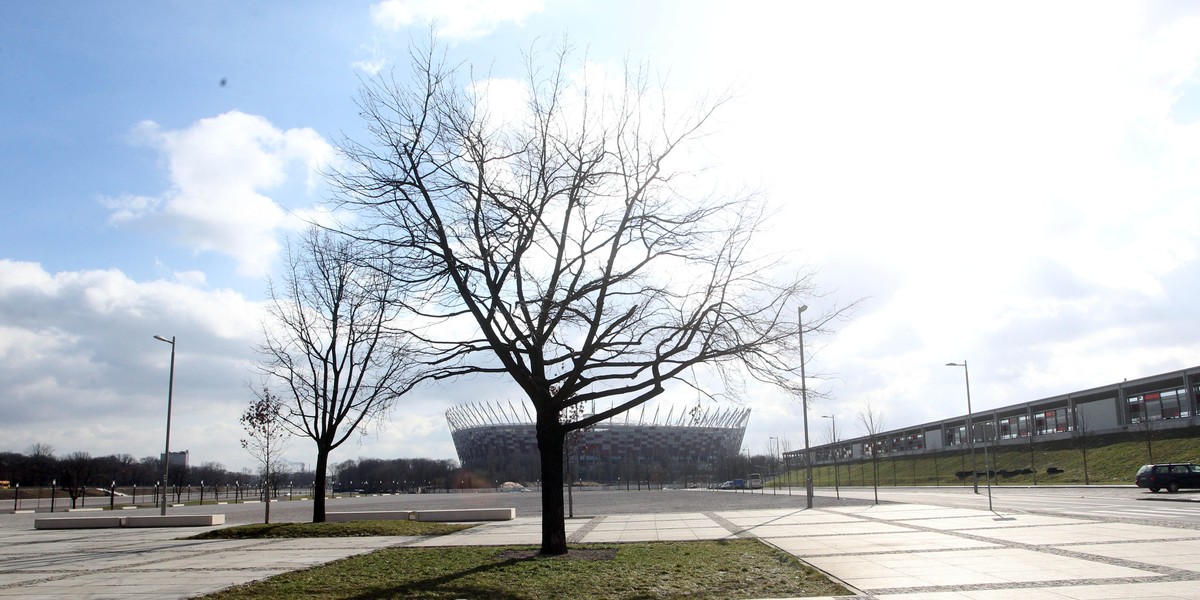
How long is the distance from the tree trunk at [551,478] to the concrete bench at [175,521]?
70.9 feet

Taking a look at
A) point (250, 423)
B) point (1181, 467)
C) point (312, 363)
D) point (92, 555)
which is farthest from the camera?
point (1181, 467)

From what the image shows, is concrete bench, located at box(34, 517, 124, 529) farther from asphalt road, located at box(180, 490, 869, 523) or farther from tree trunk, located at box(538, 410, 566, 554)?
tree trunk, located at box(538, 410, 566, 554)

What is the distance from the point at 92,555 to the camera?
20.2 metres

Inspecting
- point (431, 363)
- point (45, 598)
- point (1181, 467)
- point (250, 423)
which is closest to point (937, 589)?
point (431, 363)

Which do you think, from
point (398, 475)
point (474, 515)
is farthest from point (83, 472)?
point (474, 515)

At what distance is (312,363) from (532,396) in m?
14.1

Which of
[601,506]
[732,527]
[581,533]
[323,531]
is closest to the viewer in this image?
[581,533]

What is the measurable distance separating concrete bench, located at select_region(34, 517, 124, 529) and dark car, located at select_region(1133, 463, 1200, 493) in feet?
157

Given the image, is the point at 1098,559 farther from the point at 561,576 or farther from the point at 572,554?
the point at 572,554

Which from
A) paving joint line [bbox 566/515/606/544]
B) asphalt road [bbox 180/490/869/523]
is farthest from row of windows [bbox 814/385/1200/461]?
paving joint line [bbox 566/515/606/544]

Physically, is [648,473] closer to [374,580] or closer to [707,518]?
[707,518]

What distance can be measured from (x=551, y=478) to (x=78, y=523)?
27.5 meters

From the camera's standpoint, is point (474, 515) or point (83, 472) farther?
point (83, 472)

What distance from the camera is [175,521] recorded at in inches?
1292
